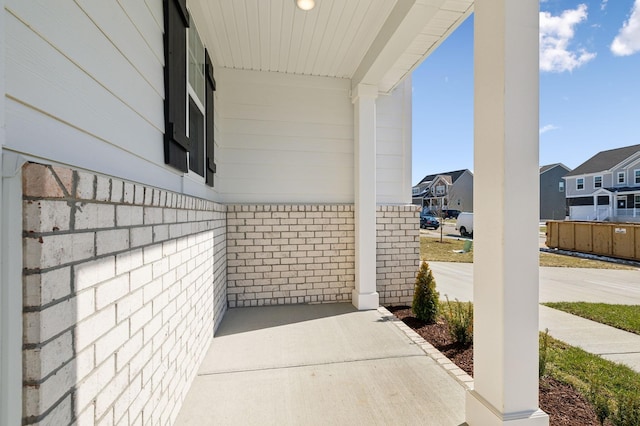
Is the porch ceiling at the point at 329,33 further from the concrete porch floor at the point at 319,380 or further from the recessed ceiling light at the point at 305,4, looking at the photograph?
the concrete porch floor at the point at 319,380

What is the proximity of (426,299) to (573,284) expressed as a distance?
4.88m

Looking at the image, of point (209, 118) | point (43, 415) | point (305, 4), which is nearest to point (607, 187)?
point (305, 4)

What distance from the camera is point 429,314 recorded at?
12.1 feet

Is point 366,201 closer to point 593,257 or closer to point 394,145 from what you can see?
point 394,145

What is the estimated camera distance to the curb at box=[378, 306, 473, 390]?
236 cm

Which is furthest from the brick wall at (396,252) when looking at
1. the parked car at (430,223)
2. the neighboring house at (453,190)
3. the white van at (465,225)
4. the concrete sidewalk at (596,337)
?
the neighboring house at (453,190)

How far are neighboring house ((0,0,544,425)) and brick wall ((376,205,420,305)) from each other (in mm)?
370

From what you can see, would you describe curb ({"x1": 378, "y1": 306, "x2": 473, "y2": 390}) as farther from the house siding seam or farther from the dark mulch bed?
the house siding seam

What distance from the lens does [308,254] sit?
14.3 ft

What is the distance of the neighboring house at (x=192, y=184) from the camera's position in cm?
79

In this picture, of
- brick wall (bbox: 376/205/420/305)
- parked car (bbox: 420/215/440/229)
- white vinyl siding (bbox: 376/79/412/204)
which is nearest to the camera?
brick wall (bbox: 376/205/420/305)

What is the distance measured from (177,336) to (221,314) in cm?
179

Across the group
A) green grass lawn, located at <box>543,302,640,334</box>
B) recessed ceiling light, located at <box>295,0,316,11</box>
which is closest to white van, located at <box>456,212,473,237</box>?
green grass lawn, located at <box>543,302,640,334</box>

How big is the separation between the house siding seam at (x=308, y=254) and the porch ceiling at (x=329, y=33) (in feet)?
6.76
